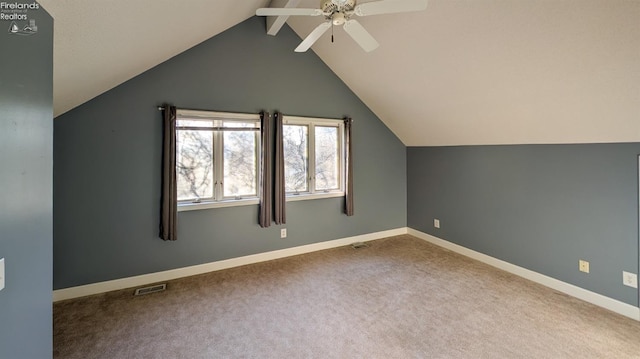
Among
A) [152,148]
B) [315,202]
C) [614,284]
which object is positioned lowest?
[614,284]

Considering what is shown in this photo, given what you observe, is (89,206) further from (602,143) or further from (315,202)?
(602,143)

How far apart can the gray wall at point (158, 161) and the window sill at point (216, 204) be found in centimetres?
7

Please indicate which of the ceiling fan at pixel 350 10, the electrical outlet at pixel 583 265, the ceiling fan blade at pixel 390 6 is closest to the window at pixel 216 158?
the ceiling fan at pixel 350 10

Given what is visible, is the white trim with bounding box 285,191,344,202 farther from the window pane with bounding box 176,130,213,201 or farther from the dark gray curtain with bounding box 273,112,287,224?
the window pane with bounding box 176,130,213,201

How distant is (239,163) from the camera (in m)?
3.62

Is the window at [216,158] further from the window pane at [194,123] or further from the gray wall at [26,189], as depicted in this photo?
the gray wall at [26,189]

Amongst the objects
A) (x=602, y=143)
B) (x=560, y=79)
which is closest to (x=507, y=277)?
(x=602, y=143)

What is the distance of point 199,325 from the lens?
Result: 234 cm

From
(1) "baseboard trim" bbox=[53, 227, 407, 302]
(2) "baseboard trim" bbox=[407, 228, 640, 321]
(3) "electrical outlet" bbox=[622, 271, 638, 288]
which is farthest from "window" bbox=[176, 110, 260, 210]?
(3) "electrical outlet" bbox=[622, 271, 638, 288]

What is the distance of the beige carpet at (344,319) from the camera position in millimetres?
2043

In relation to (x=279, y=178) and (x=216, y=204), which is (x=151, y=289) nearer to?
(x=216, y=204)

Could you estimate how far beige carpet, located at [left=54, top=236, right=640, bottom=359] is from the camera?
2043mm

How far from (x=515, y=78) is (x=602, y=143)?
42.5 inches

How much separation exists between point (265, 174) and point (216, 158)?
0.64m
